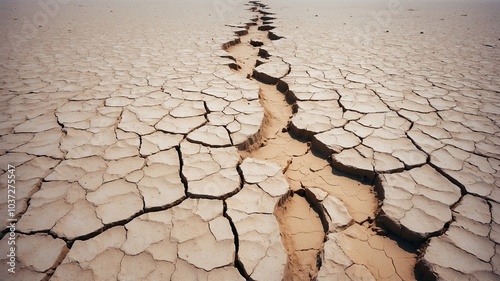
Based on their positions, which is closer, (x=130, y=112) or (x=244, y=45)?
(x=130, y=112)

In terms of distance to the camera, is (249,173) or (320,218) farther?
(249,173)

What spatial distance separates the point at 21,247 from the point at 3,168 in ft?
2.48

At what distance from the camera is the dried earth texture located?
1.14 m

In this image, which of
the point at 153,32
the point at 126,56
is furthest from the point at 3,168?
the point at 153,32

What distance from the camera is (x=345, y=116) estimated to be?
2.27 meters

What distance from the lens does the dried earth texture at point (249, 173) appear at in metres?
1.14

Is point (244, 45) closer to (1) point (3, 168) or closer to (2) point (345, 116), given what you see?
(2) point (345, 116)

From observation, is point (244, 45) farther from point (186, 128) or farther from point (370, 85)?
point (186, 128)

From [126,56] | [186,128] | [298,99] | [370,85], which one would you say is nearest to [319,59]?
[370,85]

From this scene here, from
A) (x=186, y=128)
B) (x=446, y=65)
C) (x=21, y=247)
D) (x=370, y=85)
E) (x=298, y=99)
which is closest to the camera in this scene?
(x=21, y=247)

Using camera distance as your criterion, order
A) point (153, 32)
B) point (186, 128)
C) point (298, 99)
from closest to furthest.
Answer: point (186, 128) < point (298, 99) < point (153, 32)

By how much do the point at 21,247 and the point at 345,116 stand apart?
2.41 m

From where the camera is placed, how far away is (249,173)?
161cm

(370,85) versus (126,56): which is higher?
(370,85)
